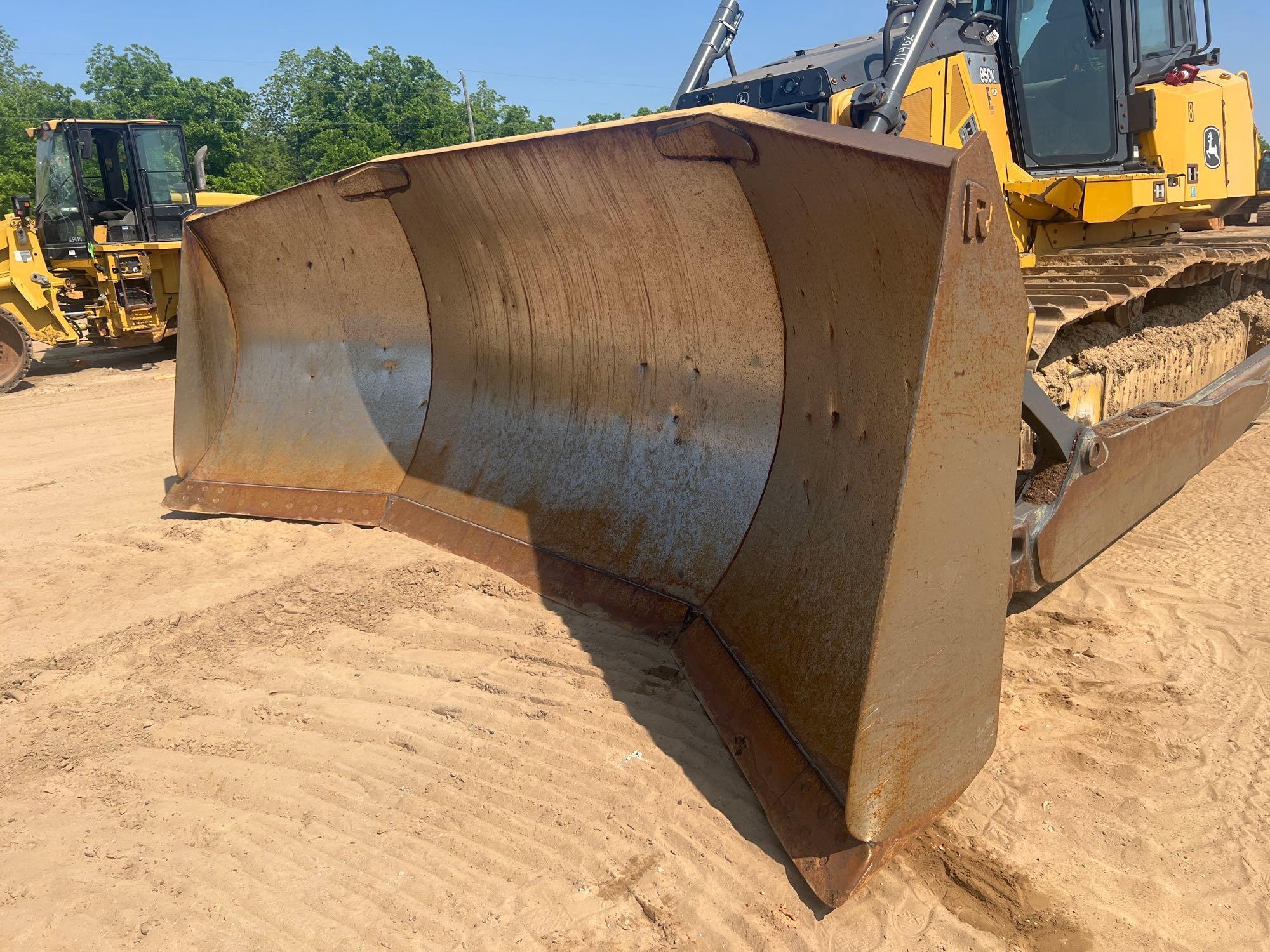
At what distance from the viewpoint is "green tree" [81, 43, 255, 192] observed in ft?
117

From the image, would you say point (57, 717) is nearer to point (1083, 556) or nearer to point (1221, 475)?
point (1083, 556)

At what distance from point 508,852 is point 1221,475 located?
459cm

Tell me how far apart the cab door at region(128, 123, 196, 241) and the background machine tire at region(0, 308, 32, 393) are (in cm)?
183

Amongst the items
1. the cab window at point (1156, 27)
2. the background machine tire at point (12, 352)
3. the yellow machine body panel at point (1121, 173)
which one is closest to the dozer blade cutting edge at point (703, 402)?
the yellow machine body panel at point (1121, 173)

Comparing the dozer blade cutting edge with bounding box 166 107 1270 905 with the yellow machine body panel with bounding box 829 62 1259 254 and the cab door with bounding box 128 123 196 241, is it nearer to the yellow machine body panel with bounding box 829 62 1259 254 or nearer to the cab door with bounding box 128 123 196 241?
the yellow machine body panel with bounding box 829 62 1259 254

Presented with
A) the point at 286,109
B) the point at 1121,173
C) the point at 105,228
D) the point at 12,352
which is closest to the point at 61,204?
the point at 105,228

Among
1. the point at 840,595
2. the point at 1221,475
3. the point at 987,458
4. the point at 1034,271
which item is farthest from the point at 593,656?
the point at 1221,475

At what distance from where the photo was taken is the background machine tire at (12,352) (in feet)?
31.6

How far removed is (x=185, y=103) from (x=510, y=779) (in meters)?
46.7

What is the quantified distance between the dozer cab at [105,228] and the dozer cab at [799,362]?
7.32m

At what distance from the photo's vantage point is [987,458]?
1.88 meters

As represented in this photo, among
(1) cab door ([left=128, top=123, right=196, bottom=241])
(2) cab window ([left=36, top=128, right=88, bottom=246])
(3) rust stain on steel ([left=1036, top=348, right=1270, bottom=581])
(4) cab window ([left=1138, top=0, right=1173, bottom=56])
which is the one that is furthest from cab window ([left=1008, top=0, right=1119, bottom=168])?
(2) cab window ([left=36, top=128, right=88, bottom=246])

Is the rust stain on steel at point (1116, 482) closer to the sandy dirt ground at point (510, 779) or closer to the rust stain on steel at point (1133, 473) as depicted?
the rust stain on steel at point (1133, 473)

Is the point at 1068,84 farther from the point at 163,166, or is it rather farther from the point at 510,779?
the point at 163,166
